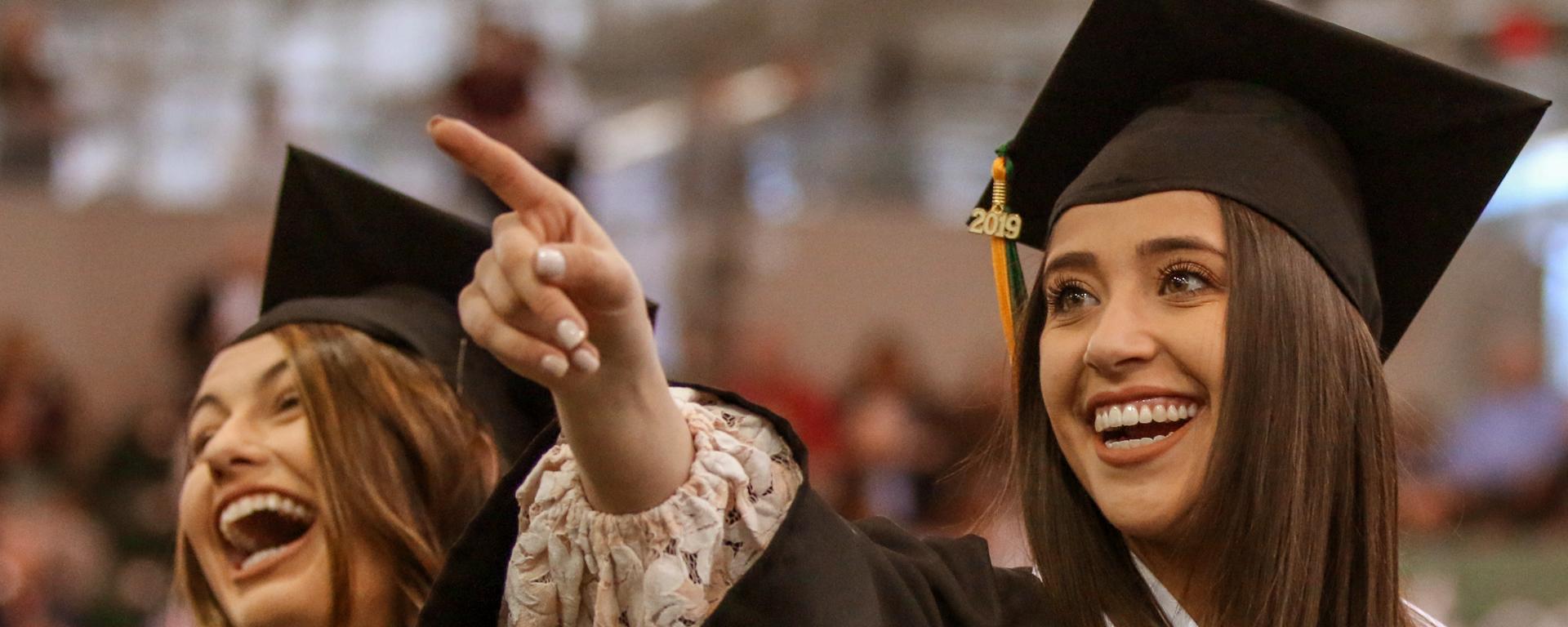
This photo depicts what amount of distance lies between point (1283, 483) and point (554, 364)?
2.85ft

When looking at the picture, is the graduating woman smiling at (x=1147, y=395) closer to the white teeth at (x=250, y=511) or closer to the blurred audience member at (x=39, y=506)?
the white teeth at (x=250, y=511)

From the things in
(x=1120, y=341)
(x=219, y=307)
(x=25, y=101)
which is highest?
(x=1120, y=341)

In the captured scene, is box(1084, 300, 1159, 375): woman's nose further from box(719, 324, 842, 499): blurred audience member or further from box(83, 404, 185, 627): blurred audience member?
box(83, 404, 185, 627): blurred audience member

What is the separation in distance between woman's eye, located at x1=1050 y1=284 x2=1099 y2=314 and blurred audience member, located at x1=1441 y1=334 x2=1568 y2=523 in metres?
5.16

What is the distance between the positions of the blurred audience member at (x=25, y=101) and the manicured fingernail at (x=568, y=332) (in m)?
7.19

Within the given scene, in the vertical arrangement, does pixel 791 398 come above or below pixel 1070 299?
below

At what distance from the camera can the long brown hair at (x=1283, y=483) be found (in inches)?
79.2

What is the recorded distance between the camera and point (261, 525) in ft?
8.26

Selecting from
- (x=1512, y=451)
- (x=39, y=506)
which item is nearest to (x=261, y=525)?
(x=39, y=506)

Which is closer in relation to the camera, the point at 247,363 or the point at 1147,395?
the point at 1147,395

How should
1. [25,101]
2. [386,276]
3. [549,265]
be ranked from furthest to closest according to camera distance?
[25,101] → [386,276] → [549,265]

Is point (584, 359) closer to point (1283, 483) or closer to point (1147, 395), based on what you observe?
point (1147, 395)

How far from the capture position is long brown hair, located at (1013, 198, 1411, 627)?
2012 mm

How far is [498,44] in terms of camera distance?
219 inches
